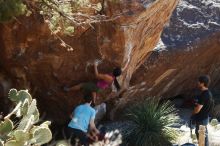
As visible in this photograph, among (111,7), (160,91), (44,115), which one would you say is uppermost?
(111,7)

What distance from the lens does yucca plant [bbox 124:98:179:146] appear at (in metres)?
12.3

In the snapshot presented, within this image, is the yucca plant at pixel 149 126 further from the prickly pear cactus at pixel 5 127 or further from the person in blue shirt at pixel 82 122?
the prickly pear cactus at pixel 5 127

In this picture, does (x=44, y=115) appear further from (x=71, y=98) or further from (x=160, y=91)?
(x=160, y=91)

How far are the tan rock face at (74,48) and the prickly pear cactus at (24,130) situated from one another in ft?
13.6

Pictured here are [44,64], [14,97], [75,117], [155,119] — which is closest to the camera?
[14,97]

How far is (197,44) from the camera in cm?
1495

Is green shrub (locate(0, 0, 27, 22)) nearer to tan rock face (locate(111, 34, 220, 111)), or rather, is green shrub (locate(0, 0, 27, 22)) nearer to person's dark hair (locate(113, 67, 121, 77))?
person's dark hair (locate(113, 67, 121, 77))

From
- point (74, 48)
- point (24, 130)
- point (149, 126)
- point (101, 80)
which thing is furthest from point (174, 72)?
point (24, 130)

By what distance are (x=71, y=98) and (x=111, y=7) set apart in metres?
2.62

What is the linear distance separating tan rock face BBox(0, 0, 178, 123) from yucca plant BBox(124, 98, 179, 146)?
1.65m

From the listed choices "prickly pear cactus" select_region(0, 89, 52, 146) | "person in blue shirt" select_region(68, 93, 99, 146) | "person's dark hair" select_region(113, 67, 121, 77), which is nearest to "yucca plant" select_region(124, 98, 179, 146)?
"person's dark hair" select_region(113, 67, 121, 77)

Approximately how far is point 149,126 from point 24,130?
7639mm

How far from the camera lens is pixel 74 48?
34.5ft

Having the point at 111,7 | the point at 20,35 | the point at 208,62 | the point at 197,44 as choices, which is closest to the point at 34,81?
the point at 20,35
